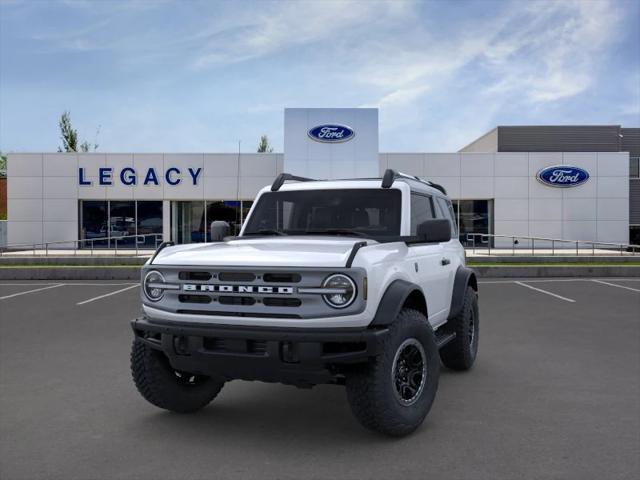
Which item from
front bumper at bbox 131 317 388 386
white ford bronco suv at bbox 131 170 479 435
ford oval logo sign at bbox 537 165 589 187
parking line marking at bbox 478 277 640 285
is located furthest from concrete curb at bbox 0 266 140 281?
ford oval logo sign at bbox 537 165 589 187

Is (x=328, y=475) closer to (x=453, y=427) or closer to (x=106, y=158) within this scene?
(x=453, y=427)

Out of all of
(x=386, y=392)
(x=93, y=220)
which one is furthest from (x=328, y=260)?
(x=93, y=220)

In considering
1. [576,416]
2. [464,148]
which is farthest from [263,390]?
[464,148]

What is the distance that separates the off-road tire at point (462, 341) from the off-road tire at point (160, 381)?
2.70m

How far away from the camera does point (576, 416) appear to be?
4.62 m

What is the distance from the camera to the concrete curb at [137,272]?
17.5m

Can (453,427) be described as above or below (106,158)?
below

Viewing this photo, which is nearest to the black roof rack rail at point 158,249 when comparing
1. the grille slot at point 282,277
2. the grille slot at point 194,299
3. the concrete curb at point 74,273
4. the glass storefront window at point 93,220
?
the grille slot at point 194,299

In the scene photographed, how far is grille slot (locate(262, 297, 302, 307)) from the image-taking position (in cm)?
377

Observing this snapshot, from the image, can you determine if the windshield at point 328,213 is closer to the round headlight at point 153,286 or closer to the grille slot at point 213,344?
the round headlight at point 153,286

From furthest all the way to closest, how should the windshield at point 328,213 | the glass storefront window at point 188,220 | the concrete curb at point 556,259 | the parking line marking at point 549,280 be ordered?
the glass storefront window at point 188,220 → the concrete curb at point 556,259 → the parking line marking at point 549,280 → the windshield at point 328,213

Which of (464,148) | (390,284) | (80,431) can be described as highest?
(464,148)

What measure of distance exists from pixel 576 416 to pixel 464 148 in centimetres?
4685

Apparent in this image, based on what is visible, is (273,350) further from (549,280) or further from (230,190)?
(230,190)
